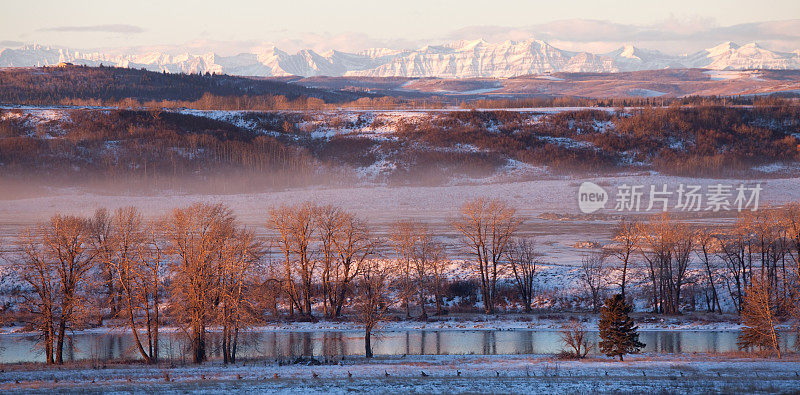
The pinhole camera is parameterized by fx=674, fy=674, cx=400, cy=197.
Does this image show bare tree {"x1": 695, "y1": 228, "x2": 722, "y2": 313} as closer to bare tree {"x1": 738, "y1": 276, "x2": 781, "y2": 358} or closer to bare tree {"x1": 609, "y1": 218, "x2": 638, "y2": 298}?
bare tree {"x1": 609, "y1": 218, "x2": 638, "y2": 298}

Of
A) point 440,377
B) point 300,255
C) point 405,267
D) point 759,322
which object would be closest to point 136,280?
point 300,255

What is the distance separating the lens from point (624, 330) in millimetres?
28906

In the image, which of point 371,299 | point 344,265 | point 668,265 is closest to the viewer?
point 371,299

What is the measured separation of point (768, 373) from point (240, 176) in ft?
311

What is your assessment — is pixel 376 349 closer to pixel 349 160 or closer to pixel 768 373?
pixel 768 373

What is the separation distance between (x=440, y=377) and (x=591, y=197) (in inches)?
2602

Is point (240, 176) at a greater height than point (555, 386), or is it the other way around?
point (240, 176)

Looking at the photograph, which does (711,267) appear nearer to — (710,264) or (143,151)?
(710,264)

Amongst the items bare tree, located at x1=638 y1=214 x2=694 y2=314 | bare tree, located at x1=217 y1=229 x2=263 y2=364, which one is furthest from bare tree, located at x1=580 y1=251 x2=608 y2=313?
bare tree, located at x1=217 y1=229 x2=263 y2=364

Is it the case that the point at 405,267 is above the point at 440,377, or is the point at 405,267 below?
above

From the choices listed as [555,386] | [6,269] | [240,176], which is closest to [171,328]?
[6,269]

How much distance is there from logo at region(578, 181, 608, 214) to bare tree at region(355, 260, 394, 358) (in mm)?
38868

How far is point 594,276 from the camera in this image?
1826 inches

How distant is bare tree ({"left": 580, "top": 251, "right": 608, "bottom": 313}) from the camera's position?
43150mm
